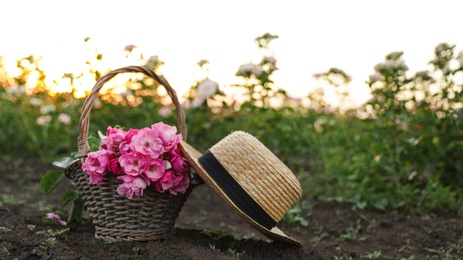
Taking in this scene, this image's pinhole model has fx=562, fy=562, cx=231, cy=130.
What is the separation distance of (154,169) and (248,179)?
1.41ft

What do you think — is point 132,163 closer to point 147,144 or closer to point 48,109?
point 147,144

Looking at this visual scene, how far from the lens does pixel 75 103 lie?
5066 mm

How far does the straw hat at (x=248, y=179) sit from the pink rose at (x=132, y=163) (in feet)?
0.69

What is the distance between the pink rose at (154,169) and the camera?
8.27 feet

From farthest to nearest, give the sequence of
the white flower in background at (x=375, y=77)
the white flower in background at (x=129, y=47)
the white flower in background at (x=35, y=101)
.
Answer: the white flower in background at (x=35, y=101) < the white flower in background at (x=129, y=47) < the white flower in background at (x=375, y=77)

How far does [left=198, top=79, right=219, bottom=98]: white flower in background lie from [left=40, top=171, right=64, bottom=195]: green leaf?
5.31 feet

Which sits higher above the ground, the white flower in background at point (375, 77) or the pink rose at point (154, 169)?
the white flower in background at point (375, 77)

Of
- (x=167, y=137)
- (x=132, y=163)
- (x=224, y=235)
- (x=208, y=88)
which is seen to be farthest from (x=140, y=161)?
(x=208, y=88)

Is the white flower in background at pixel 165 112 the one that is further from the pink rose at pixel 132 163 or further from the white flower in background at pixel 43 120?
the pink rose at pixel 132 163

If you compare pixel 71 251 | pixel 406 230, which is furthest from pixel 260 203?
pixel 406 230

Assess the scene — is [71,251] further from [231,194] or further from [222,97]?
[222,97]

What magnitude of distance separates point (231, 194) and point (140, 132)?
50 cm

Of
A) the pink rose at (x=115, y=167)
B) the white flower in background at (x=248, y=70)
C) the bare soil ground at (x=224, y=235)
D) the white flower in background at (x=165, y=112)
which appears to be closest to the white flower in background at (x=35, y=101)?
the bare soil ground at (x=224, y=235)

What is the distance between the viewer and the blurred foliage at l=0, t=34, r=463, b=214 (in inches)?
164
